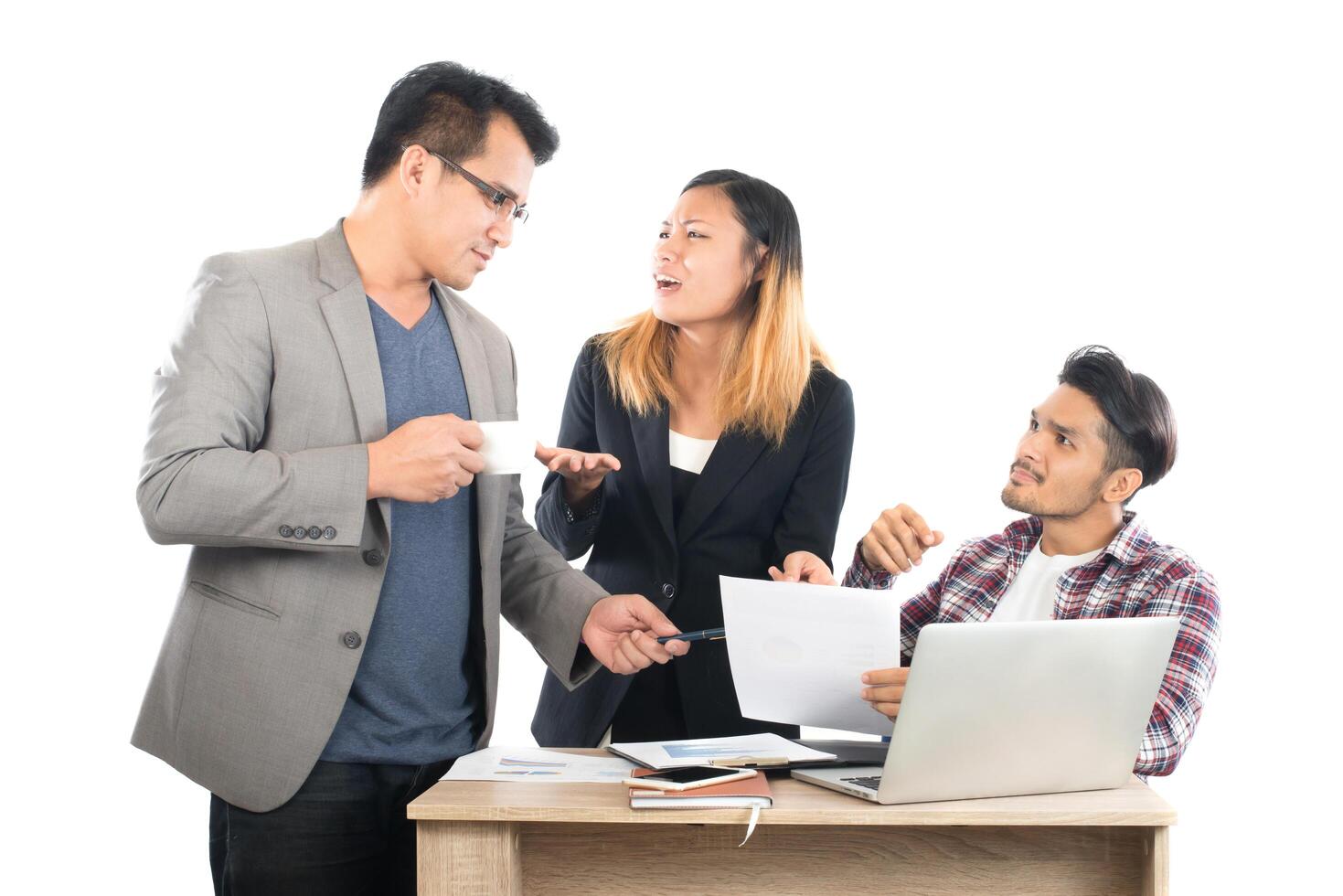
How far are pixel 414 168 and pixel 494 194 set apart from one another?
0.13 meters

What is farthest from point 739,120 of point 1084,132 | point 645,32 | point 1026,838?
point 1026,838

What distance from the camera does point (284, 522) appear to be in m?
1.57

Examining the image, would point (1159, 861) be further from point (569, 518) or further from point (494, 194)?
point (494, 194)

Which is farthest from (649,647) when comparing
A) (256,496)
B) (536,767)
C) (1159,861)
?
(1159,861)

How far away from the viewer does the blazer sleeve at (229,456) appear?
154 centimetres

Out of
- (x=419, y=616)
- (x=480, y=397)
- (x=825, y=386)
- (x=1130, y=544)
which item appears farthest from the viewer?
(x=825, y=386)

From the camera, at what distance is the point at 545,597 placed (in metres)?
2.08

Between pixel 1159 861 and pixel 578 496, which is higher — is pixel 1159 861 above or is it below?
below

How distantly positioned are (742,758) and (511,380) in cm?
76

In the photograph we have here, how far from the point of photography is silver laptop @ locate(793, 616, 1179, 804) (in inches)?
59.5

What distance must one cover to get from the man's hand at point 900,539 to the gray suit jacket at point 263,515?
0.86 meters

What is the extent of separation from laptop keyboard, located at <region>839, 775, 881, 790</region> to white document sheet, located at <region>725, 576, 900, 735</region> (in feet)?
0.41

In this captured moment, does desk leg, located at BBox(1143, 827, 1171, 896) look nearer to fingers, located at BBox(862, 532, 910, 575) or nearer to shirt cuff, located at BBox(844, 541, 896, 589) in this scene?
fingers, located at BBox(862, 532, 910, 575)

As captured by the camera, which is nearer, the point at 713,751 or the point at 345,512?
the point at 345,512
